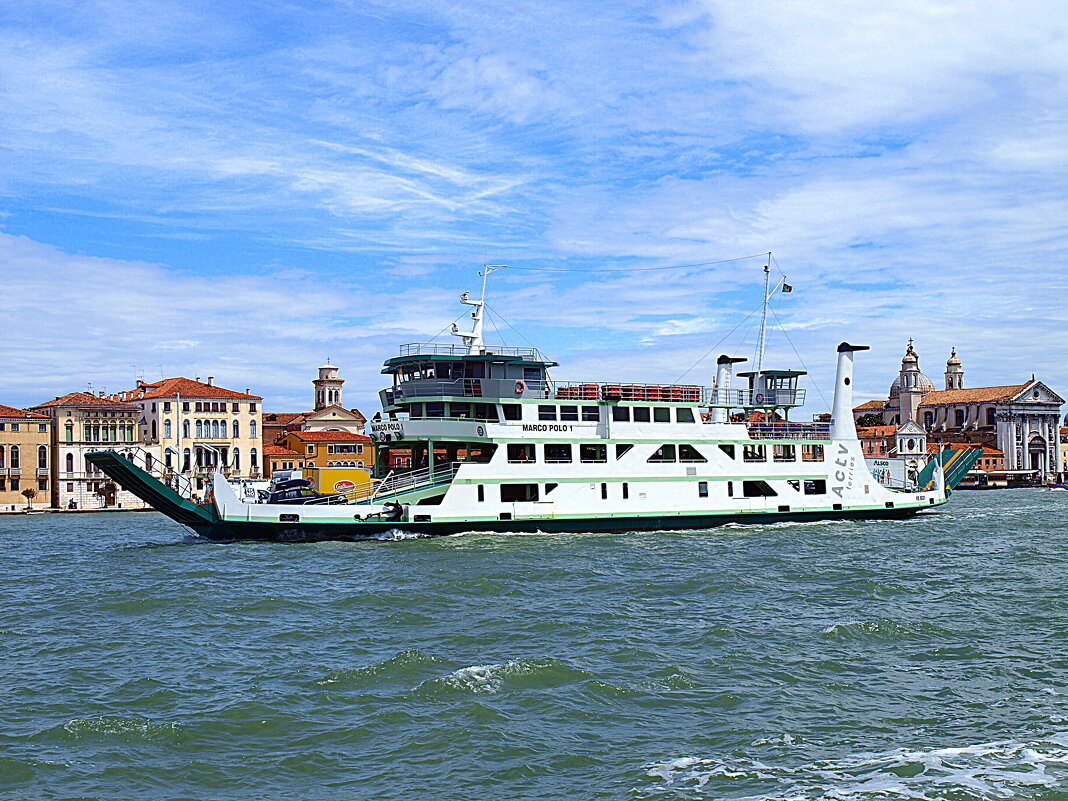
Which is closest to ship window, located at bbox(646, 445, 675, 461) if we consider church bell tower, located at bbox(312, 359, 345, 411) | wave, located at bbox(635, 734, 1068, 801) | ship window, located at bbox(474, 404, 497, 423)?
ship window, located at bbox(474, 404, 497, 423)

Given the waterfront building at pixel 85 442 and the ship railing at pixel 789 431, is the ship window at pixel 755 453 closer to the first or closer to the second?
the ship railing at pixel 789 431

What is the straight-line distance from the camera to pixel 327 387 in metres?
106

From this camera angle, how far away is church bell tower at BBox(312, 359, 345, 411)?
105562 mm

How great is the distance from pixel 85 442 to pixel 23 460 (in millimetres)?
4595

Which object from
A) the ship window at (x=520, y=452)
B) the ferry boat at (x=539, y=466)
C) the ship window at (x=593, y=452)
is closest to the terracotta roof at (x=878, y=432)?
the ferry boat at (x=539, y=466)

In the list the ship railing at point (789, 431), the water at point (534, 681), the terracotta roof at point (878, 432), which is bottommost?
the water at point (534, 681)

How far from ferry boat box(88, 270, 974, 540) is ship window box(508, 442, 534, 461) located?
1.8 inches

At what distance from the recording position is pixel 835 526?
119 feet

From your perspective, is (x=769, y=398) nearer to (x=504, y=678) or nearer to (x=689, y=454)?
(x=689, y=454)

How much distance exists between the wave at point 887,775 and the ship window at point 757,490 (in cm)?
2523

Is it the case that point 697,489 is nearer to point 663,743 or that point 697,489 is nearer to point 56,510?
point 663,743

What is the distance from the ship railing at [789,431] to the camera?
124 ft

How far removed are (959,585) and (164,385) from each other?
6987 centimetres

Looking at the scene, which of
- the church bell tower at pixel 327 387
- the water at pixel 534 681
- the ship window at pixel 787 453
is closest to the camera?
the water at pixel 534 681
